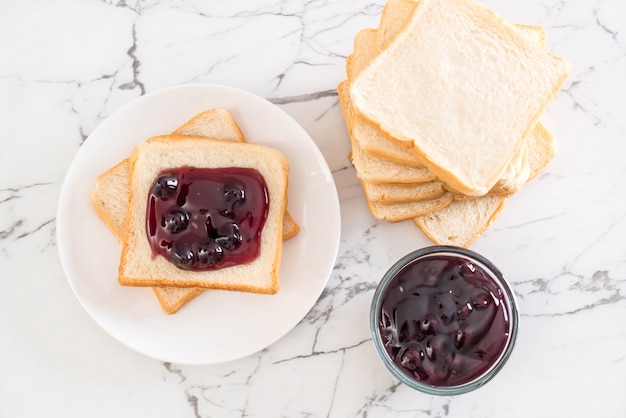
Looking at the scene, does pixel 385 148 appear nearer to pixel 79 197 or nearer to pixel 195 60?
pixel 195 60

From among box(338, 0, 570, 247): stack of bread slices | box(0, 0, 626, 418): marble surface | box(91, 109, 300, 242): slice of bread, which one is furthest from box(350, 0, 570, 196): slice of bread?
box(91, 109, 300, 242): slice of bread

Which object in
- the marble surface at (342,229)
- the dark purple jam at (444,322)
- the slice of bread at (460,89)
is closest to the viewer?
the dark purple jam at (444,322)

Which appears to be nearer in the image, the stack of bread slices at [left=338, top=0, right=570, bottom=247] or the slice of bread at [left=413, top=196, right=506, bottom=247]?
the stack of bread slices at [left=338, top=0, right=570, bottom=247]

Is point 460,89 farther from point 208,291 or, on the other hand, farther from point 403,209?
point 208,291

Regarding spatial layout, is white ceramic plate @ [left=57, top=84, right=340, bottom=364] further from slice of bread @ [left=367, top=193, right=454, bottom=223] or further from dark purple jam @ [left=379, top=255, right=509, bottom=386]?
dark purple jam @ [left=379, top=255, right=509, bottom=386]

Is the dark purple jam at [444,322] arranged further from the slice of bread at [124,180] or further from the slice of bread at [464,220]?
the slice of bread at [124,180]

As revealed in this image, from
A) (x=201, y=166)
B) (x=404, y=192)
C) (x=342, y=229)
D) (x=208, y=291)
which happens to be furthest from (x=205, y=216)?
(x=404, y=192)

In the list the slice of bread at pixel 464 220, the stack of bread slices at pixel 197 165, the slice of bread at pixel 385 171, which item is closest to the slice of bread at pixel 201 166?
the stack of bread slices at pixel 197 165
